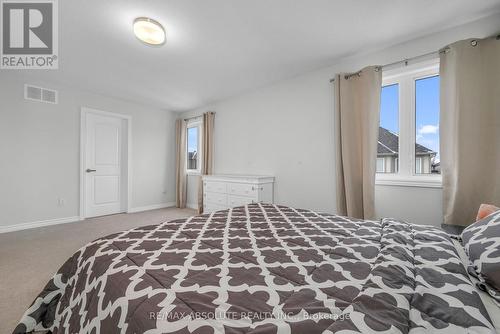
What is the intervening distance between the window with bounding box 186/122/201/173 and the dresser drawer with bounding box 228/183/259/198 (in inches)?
69.6

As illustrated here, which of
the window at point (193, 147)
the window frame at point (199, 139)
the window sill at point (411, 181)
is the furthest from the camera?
the window at point (193, 147)

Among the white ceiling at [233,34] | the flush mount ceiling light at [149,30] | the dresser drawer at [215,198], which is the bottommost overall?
the dresser drawer at [215,198]

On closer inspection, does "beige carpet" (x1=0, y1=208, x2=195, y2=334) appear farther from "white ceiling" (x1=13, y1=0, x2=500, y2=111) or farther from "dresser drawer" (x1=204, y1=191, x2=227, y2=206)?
"white ceiling" (x1=13, y1=0, x2=500, y2=111)

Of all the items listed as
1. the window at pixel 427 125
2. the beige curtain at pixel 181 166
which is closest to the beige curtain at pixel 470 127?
the window at pixel 427 125

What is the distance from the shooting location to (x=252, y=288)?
0.80m

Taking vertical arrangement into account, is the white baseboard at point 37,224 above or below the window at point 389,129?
below

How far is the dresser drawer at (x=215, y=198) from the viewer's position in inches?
150

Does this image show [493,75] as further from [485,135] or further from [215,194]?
[215,194]

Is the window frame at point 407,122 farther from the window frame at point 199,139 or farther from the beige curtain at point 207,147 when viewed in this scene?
the window frame at point 199,139

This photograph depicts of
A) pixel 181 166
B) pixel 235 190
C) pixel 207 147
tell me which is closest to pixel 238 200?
pixel 235 190

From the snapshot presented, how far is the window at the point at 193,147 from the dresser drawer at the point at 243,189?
1768mm

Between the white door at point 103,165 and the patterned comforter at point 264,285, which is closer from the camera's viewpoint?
the patterned comforter at point 264,285

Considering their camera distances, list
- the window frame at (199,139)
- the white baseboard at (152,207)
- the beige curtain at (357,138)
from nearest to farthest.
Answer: the beige curtain at (357,138) → the white baseboard at (152,207) → the window frame at (199,139)

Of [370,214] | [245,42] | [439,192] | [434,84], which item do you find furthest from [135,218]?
[434,84]
